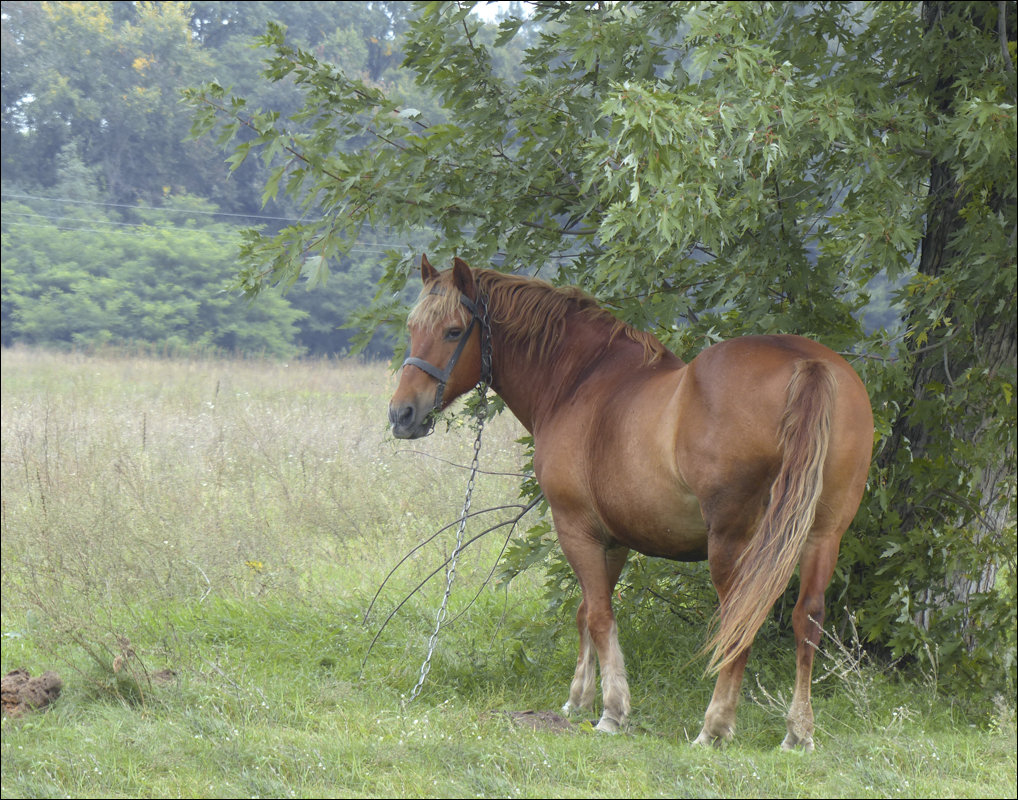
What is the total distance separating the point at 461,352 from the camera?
482 cm

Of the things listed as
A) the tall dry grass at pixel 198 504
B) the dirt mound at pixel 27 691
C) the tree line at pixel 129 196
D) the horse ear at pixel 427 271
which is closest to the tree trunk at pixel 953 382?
the horse ear at pixel 427 271

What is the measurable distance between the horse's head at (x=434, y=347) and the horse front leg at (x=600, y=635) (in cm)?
89

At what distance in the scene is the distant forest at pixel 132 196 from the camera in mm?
30703

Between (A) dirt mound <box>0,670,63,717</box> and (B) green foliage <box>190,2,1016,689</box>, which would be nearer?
(B) green foliage <box>190,2,1016,689</box>

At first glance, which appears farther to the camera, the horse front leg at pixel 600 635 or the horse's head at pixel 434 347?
the horse's head at pixel 434 347

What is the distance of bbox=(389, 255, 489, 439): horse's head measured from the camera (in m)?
4.67

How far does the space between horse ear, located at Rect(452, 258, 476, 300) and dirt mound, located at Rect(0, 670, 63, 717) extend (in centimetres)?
273

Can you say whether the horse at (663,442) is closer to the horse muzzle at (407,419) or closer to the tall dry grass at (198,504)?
the horse muzzle at (407,419)

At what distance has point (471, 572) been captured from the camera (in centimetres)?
750

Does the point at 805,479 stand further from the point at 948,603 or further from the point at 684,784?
the point at 948,603

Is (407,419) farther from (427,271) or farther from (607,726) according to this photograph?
(607,726)

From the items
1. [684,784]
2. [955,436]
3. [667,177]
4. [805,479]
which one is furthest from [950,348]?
[684,784]

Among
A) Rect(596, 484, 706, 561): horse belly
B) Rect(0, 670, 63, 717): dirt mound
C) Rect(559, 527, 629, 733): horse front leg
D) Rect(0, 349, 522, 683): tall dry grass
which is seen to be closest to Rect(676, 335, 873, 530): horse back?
Rect(596, 484, 706, 561): horse belly

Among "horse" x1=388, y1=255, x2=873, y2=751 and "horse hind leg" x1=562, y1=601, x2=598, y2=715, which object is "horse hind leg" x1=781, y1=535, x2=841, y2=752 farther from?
"horse hind leg" x1=562, y1=601, x2=598, y2=715
